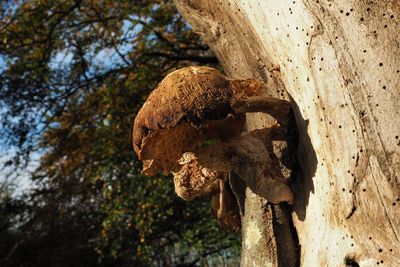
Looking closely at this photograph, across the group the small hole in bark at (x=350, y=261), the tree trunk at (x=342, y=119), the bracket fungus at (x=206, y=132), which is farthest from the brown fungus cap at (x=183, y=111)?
the small hole in bark at (x=350, y=261)

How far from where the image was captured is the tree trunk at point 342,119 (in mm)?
1412

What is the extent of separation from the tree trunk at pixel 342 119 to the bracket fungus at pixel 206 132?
0.42 feet

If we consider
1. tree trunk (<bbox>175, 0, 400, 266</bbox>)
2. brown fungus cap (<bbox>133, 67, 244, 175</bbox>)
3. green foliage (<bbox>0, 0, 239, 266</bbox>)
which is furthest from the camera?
green foliage (<bbox>0, 0, 239, 266</bbox>)

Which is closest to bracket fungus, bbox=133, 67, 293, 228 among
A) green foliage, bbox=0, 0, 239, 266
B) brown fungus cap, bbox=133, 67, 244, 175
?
brown fungus cap, bbox=133, 67, 244, 175

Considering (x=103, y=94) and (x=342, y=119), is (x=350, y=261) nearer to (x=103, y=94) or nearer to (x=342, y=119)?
(x=342, y=119)

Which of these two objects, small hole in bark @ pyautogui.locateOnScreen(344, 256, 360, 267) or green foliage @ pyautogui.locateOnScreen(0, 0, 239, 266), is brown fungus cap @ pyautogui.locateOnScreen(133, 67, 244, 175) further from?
green foliage @ pyautogui.locateOnScreen(0, 0, 239, 266)

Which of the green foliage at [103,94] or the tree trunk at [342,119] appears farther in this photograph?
the green foliage at [103,94]

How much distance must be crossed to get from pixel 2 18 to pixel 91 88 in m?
1.92

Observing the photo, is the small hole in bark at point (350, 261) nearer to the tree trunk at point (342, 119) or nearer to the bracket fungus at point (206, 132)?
the tree trunk at point (342, 119)

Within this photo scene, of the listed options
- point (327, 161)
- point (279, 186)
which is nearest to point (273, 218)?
point (279, 186)

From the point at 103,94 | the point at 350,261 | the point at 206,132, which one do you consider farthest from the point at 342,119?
the point at 103,94

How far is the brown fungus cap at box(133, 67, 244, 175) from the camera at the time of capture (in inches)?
62.1

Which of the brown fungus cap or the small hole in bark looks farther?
the brown fungus cap

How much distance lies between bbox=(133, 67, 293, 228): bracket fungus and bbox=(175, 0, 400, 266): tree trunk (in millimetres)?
129
